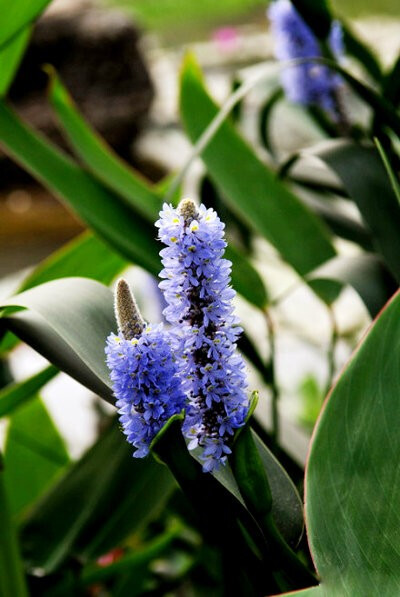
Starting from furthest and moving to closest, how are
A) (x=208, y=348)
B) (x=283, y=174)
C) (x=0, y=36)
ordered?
(x=283, y=174) < (x=0, y=36) < (x=208, y=348)

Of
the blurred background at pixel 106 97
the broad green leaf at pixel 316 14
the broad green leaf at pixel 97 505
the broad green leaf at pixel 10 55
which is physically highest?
the blurred background at pixel 106 97

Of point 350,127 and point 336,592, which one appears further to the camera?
point 350,127

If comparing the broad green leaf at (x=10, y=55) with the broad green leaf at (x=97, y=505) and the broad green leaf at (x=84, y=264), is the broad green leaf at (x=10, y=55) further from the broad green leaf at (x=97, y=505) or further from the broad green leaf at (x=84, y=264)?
the broad green leaf at (x=97, y=505)

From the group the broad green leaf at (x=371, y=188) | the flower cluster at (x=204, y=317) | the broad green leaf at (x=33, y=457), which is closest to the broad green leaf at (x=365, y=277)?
the broad green leaf at (x=371, y=188)

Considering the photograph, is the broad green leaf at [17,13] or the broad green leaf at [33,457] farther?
the broad green leaf at [33,457]

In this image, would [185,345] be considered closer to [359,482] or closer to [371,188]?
[359,482]

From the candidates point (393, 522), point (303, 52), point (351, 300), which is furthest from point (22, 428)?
point (351, 300)

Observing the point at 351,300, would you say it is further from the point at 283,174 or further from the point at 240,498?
the point at 240,498
